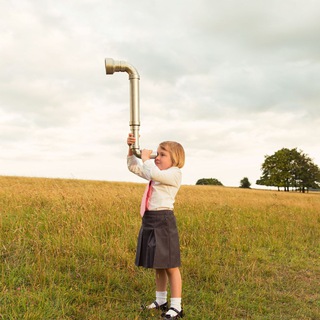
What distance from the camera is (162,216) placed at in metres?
4.01

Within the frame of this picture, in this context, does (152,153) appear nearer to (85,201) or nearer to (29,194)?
(85,201)

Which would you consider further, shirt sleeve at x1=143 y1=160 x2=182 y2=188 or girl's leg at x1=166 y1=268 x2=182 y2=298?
girl's leg at x1=166 y1=268 x2=182 y2=298

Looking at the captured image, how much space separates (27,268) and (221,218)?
18.1 feet

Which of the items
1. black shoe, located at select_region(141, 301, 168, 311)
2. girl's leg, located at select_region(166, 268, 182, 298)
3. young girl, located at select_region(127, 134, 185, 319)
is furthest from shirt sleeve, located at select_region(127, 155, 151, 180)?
black shoe, located at select_region(141, 301, 168, 311)

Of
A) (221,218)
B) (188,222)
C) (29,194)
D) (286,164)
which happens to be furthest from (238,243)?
(286,164)

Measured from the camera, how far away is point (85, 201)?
923 centimetres

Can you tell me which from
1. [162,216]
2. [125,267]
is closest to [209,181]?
[125,267]

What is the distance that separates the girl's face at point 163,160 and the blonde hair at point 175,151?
0.03m

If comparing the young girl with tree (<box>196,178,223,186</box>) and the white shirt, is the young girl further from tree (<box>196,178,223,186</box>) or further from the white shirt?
tree (<box>196,178,223,186</box>)

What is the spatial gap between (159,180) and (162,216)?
42cm

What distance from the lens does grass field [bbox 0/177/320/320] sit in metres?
4.41

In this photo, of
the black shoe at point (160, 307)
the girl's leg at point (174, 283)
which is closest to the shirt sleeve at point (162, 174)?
the girl's leg at point (174, 283)

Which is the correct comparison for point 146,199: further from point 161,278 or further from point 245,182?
point 245,182

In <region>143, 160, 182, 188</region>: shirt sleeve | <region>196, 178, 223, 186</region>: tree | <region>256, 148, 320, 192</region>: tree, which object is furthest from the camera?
<region>196, 178, 223, 186</region>: tree
